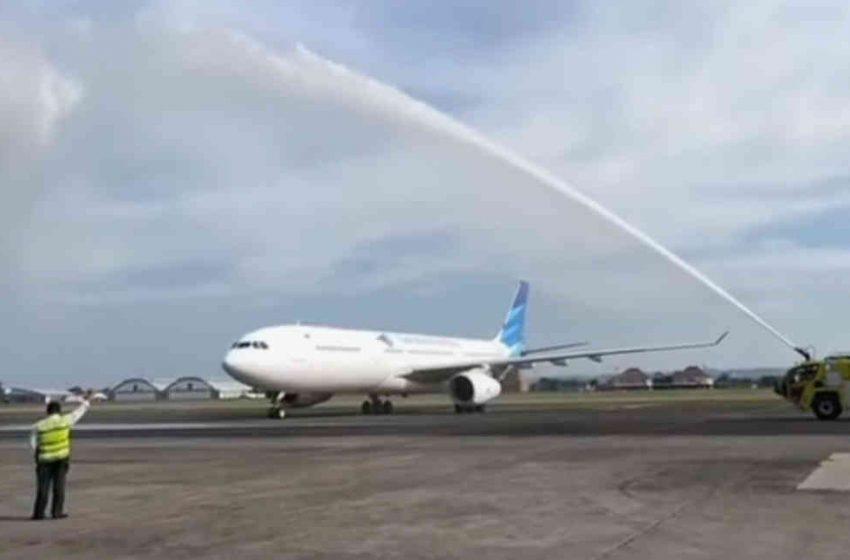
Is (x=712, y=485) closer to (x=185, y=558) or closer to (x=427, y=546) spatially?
(x=427, y=546)

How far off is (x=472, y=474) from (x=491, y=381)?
38647 millimetres

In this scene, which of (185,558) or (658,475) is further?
(658,475)

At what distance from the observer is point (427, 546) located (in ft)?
41.6

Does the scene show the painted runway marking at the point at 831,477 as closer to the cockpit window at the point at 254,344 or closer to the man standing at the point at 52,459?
the man standing at the point at 52,459

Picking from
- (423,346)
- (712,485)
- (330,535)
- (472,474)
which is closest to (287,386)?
(423,346)

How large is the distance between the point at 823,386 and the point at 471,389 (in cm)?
1960

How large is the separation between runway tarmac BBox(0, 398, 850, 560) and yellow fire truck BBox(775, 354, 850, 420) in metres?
11.2

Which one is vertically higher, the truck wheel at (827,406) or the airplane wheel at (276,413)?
the airplane wheel at (276,413)

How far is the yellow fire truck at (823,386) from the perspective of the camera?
42.2 m

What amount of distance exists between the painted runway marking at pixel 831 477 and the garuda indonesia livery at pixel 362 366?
108 feet

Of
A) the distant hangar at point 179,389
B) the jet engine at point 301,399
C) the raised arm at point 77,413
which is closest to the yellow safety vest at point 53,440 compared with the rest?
the raised arm at point 77,413

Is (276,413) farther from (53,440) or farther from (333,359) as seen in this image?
(53,440)

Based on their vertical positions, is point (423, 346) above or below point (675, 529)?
above

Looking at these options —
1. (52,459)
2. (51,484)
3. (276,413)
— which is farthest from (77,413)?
(276,413)
